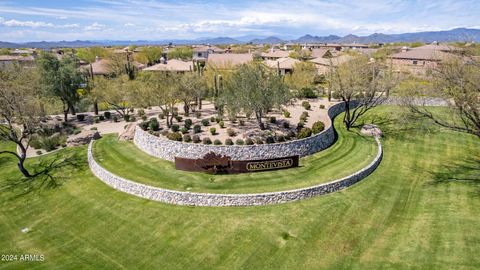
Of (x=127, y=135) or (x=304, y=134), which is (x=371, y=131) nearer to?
(x=304, y=134)

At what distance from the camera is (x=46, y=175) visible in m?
33.7

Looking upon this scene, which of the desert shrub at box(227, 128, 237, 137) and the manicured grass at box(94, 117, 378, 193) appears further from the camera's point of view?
the desert shrub at box(227, 128, 237, 137)

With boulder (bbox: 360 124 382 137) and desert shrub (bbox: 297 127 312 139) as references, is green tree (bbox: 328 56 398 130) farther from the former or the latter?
desert shrub (bbox: 297 127 312 139)

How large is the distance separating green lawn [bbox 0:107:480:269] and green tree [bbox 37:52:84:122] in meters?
19.9

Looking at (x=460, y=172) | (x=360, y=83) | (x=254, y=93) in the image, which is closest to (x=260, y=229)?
(x=254, y=93)

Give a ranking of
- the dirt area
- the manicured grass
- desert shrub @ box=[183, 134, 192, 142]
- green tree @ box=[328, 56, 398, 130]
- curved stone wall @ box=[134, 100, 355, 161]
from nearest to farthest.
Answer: the manicured grass
curved stone wall @ box=[134, 100, 355, 161]
desert shrub @ box=[183, 134, 192, 142]
the dirt area
green tree @ box=[328, 56, 398, 130]

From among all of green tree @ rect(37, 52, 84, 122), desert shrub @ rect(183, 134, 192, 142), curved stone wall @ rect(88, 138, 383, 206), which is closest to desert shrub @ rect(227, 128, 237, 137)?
desert shrub @ rect(183, 134, 192, 142)

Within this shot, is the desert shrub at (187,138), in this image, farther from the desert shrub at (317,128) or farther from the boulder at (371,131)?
the boulder at (371,131)

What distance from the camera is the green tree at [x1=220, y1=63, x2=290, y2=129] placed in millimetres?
Answer: 35875

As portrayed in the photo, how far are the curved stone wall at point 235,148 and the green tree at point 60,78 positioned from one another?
20457 mm

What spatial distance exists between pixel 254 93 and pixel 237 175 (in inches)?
416

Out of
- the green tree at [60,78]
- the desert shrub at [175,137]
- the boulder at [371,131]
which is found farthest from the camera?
the green tree at [60,78]

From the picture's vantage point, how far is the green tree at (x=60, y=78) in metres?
47.4

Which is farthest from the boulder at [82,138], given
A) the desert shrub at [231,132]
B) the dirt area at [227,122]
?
the desert shrub at [231,132]
